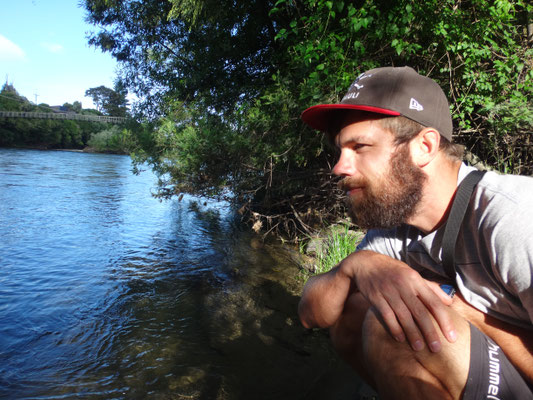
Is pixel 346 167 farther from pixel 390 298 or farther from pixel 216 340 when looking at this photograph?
pixel 216 340

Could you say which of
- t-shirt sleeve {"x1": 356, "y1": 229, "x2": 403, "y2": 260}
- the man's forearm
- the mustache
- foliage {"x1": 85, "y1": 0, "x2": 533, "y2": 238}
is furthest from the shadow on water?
foliage {"x1": 85, "y1": 0, "x2": 533, "y2": 238}

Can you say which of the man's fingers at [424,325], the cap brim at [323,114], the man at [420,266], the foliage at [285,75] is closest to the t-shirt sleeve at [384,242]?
the man at [420,266]

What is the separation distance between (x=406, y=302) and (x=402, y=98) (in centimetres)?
94

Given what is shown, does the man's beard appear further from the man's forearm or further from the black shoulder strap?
the man's forearm

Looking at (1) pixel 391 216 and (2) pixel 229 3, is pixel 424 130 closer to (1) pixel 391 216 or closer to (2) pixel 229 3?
(1) pixel 391 216

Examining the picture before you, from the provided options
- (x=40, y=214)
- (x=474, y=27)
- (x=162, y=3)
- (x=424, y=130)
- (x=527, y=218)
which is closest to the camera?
(x=527, y=218)

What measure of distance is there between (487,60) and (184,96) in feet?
18.1

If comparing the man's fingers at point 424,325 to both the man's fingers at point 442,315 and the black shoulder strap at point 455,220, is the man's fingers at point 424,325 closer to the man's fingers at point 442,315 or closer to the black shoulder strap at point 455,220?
the man's fingers at point 442,315

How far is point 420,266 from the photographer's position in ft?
6.15

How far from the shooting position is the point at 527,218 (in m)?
1.23

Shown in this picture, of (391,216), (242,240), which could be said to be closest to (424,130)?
(391,216)

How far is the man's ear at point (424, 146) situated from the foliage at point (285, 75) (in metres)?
2.49

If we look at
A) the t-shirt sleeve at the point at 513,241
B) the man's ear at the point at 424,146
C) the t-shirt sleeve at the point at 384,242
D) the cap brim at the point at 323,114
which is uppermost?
the cap brim at the point at 323,114

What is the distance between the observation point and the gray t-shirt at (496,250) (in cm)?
123
